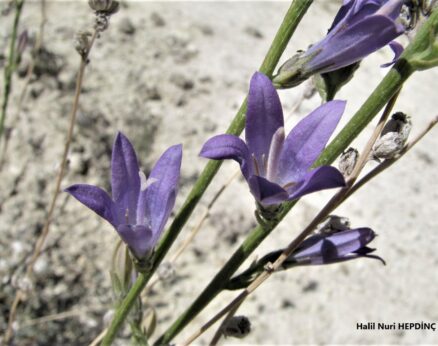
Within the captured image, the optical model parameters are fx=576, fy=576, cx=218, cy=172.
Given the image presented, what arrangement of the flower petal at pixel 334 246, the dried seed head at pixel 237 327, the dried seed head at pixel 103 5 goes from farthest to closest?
1. the dried seed head at pixel 103 5
2. the dried seed head at pixel 237 327
3. the flower petal at pixel 334 246

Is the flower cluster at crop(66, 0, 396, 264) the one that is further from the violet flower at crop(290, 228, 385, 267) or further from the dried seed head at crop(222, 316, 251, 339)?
the dried seed head at crop(222, 316, 251, 339)

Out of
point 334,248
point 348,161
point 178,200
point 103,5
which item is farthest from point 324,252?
point 178,200

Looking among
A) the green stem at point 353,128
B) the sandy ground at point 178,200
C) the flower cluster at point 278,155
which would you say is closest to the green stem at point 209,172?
the flower cluster at point 278,155

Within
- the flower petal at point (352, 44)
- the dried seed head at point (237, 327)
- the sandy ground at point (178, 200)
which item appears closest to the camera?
the flower petal at point (352, 44)

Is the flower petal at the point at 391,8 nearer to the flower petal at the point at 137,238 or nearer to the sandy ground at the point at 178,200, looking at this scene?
the flower petal at the point at 137,238

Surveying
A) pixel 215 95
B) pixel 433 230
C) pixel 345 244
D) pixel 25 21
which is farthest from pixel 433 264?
pixel 25 21

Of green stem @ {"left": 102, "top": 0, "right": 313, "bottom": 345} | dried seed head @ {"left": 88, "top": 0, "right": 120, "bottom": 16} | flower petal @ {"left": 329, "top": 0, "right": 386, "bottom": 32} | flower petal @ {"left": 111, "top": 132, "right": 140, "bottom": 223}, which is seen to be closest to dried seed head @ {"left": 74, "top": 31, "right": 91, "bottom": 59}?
dried seed head @ {"left": 88, "top": 0, "right": 120, "bottom": 16}

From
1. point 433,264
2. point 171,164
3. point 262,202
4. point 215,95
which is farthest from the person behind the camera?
point 215,95

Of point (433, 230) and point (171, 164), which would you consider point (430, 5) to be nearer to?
point (171, 164)
